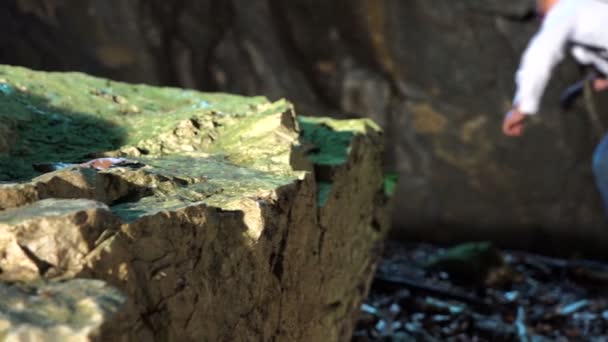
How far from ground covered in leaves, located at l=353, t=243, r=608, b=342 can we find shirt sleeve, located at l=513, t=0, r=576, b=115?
1.15 m

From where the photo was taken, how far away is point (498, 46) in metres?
4.12

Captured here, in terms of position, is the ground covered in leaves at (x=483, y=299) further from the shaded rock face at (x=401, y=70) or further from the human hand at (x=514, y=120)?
the human hand at (x=514, y=120)

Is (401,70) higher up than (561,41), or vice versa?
(401,70)

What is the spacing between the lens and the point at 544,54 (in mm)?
2205

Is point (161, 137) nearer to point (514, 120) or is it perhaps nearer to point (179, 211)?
point (179, 211)

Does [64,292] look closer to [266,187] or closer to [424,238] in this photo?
[266,187]

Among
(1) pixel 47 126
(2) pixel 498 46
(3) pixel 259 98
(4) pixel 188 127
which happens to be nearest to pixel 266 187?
(4) pixel 188 127

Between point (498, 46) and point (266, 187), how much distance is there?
3415 millimetres

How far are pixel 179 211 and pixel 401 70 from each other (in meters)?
3.64

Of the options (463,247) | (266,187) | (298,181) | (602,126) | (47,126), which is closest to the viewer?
(266,187)

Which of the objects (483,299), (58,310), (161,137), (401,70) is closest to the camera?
(58,310)

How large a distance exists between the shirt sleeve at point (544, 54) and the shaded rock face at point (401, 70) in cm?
189

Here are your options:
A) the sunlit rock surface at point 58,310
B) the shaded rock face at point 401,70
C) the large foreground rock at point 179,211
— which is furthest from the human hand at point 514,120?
the sunlit rock surface at point 58,310

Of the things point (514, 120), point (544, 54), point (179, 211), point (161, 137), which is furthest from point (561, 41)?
point (179, 211)
